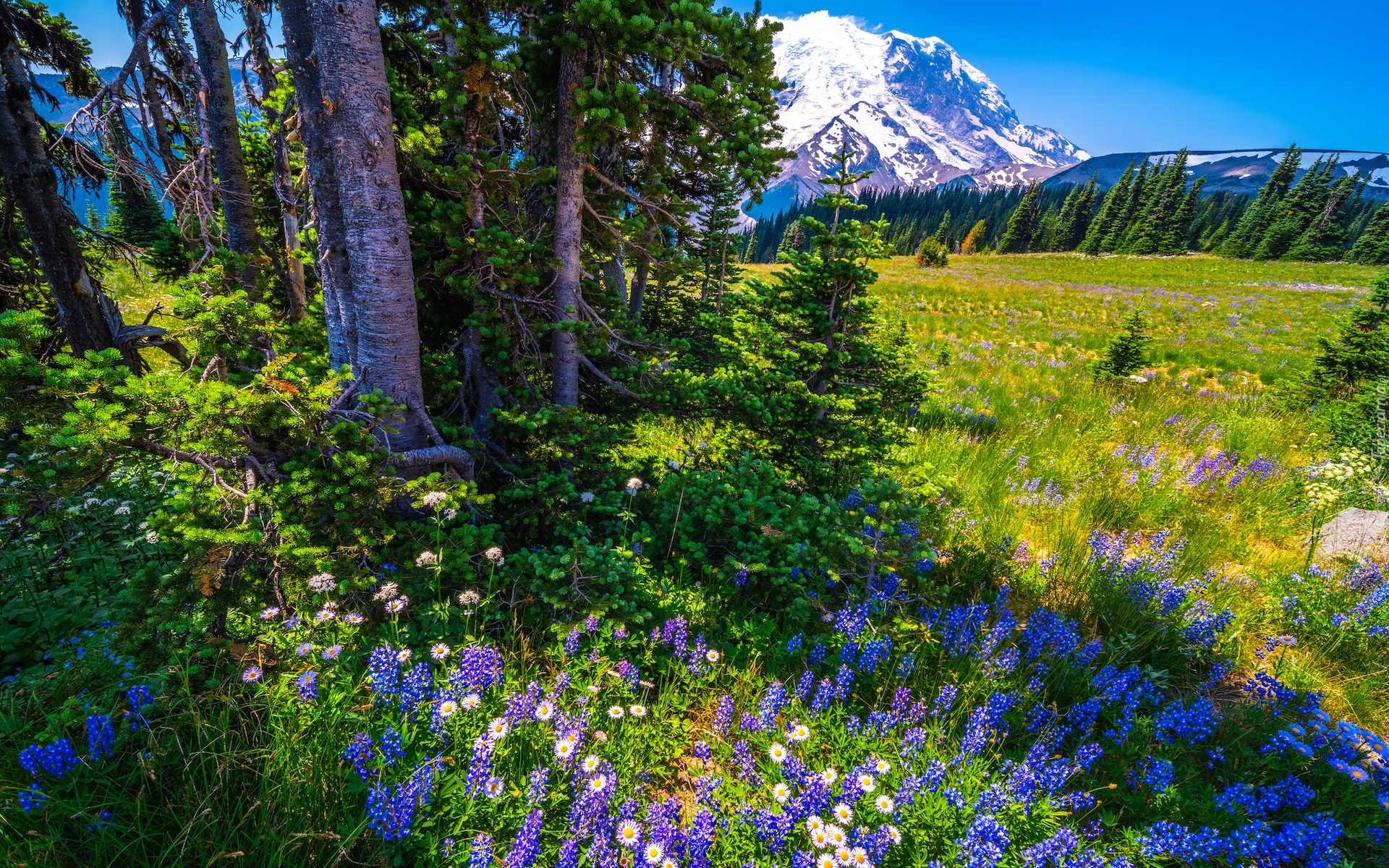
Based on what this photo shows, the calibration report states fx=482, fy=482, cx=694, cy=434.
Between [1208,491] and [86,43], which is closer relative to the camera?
[86,43]

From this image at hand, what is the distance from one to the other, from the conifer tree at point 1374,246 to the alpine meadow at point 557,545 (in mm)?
87827

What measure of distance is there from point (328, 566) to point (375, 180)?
2.37 metres

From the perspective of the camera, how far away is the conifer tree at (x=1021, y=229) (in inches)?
3093

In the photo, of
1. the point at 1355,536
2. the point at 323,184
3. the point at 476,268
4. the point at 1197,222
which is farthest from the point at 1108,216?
the point at 323,184

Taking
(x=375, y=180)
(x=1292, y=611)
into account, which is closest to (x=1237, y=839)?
(x=1292, y=611)

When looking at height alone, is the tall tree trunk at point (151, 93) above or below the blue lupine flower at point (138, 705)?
above

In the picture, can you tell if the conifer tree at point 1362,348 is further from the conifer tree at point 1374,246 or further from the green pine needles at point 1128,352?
the conifer tree at point 1374,246

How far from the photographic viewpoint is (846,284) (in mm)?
4438

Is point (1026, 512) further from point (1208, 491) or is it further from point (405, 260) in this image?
point (405, 260)

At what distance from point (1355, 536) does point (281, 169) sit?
11718mm

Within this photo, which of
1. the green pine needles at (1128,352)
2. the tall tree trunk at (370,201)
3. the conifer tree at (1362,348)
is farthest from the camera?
the green pine needles at (1128,352)

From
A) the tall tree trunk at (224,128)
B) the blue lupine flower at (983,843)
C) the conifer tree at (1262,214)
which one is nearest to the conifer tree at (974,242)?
the conifer tree at (1262,214)

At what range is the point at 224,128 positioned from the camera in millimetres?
5824

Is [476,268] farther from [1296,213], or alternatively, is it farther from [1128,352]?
[1296,213]
